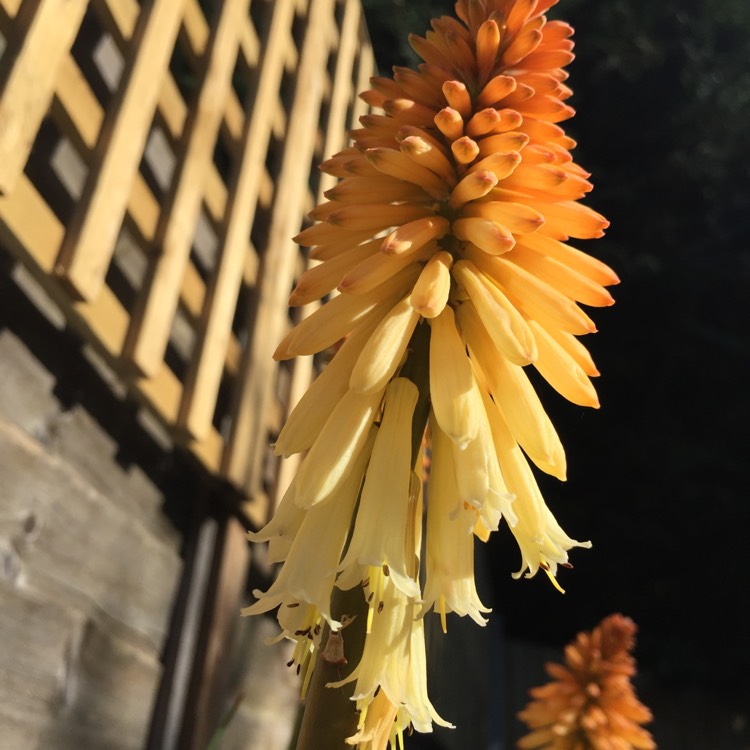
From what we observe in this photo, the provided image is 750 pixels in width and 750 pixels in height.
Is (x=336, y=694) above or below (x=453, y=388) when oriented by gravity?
below

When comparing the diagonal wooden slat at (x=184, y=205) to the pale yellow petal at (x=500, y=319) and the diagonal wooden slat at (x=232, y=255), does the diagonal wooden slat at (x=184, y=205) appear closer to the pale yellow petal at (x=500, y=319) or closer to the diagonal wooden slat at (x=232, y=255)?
the diagonal wooden slat at (x=232, y=255)

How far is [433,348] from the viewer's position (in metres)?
0.64

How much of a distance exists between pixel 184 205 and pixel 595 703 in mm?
1287

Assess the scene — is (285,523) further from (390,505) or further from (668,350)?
(668,350)

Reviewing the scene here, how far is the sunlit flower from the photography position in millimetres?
1367

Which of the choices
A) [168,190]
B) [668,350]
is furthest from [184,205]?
[668,350]

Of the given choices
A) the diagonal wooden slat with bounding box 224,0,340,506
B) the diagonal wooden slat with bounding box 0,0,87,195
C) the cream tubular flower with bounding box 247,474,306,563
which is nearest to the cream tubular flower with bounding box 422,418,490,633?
the cream tubular flower with bounding box 247,474,306,563

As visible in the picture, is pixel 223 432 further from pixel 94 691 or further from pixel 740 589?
pixel 740 589

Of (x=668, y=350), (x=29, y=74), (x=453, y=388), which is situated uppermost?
(x=668, y=350)

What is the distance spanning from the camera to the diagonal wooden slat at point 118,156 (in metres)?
1.19

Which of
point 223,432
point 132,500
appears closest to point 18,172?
point 132,500

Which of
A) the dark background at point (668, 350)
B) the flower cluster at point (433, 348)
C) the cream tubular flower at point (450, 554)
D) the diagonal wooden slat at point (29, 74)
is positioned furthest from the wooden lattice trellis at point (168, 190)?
the dark background at point (668, 350)

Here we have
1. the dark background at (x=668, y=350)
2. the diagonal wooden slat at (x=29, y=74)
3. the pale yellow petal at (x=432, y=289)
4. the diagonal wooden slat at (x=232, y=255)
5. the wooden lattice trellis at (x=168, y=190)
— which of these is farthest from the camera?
the dark background at (x=668, y=350)

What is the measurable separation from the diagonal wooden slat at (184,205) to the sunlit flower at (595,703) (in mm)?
1016
